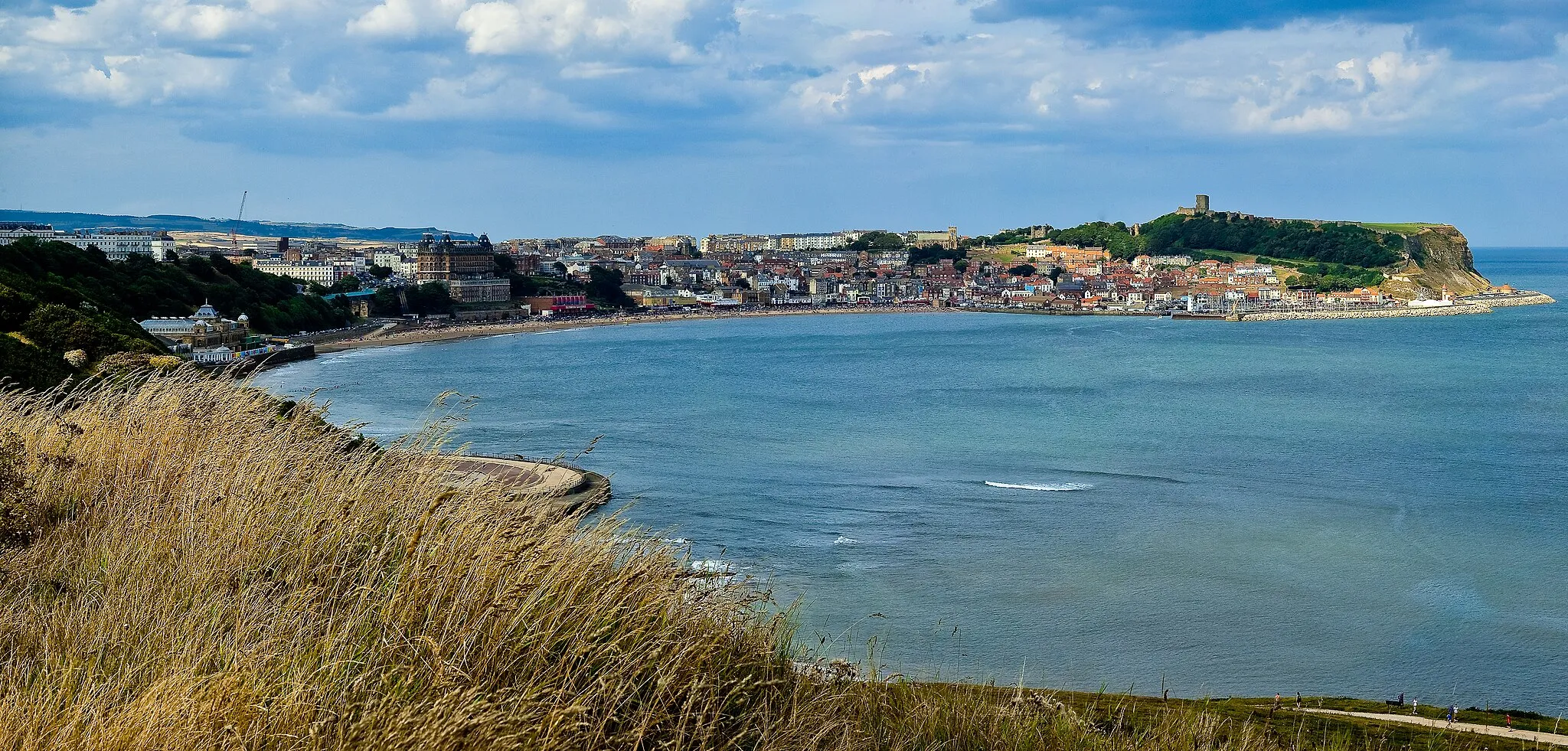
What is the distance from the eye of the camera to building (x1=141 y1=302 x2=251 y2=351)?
3412cm

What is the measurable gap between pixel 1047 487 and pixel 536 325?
45451 millimetres

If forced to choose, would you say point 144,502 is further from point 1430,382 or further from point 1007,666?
point 1430,382

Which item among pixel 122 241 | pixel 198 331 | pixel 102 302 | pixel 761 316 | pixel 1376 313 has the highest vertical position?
pixel 122 241

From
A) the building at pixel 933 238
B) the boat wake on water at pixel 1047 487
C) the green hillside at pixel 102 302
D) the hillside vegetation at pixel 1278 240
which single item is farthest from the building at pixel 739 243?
the boat wake on water at pixel 1047 487

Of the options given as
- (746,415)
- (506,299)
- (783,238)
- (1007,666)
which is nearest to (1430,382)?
(746,415)

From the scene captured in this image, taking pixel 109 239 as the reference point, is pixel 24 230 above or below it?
above

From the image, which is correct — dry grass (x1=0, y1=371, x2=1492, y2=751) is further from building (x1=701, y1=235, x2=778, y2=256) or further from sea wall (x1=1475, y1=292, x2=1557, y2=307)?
building (x1=701, y1=235, x2=778, y2=256)

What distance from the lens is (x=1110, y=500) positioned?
17203 mm

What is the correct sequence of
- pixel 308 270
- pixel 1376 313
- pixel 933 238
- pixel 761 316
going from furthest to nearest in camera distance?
pixel 933 238
pixel 761 316
pixel 1376 313
pixel 308 270

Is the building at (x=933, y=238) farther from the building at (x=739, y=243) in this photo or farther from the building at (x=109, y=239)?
the building at (x=109, y=239)

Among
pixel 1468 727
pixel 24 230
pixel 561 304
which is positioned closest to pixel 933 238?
pixel 561 304

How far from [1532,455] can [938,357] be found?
23.6 meters

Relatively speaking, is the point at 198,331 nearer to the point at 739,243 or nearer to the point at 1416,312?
the point at 1416,312

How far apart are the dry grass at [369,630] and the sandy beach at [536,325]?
41566mm
